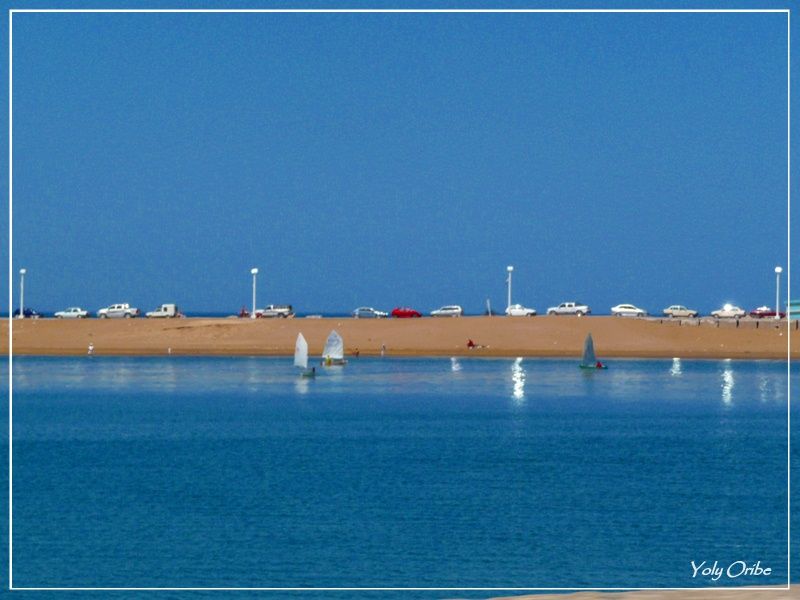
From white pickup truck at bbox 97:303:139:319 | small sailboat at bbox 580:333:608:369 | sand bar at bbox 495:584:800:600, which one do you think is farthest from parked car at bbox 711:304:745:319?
sand bar at bbox 495:584:800:600

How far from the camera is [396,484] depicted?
3222cm

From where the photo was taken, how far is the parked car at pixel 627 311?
344 feet

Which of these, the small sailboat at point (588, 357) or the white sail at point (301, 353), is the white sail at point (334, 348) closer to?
the white sail at point (301, 353)

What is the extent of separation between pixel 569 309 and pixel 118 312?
3958 centimetres

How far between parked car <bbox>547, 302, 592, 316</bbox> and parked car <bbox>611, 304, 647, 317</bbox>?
2.46m

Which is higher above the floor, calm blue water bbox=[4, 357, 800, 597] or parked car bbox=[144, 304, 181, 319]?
parked car bbox=[144, 304, 181, 319]

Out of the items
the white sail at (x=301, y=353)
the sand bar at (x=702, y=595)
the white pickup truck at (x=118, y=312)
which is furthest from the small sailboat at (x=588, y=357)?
the sand bar at (x=702, y=595)

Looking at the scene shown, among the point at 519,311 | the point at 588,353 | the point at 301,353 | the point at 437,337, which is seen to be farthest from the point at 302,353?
the point at 519,311

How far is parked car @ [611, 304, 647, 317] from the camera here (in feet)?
344

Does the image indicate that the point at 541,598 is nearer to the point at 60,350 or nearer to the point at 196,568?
the point at 196,568

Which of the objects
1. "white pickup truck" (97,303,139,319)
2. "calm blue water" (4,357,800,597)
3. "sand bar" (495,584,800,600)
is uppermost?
"white pickup truck" (97,303,139,319)

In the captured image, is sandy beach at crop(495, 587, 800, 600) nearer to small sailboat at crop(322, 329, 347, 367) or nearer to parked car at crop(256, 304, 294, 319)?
small sailboat at crop(322, 329, 347, 367)

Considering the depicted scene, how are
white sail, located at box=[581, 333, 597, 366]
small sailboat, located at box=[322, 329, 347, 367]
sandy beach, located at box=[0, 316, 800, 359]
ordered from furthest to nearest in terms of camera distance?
sandy beach, located at box=[0, 316, 800, 359], small sailboat, located at box=[322, 329, 347, 367], white sail, located at box=[581, 333, 597, 366]

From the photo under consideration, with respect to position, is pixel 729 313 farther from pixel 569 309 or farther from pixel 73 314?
pixel 73 314
